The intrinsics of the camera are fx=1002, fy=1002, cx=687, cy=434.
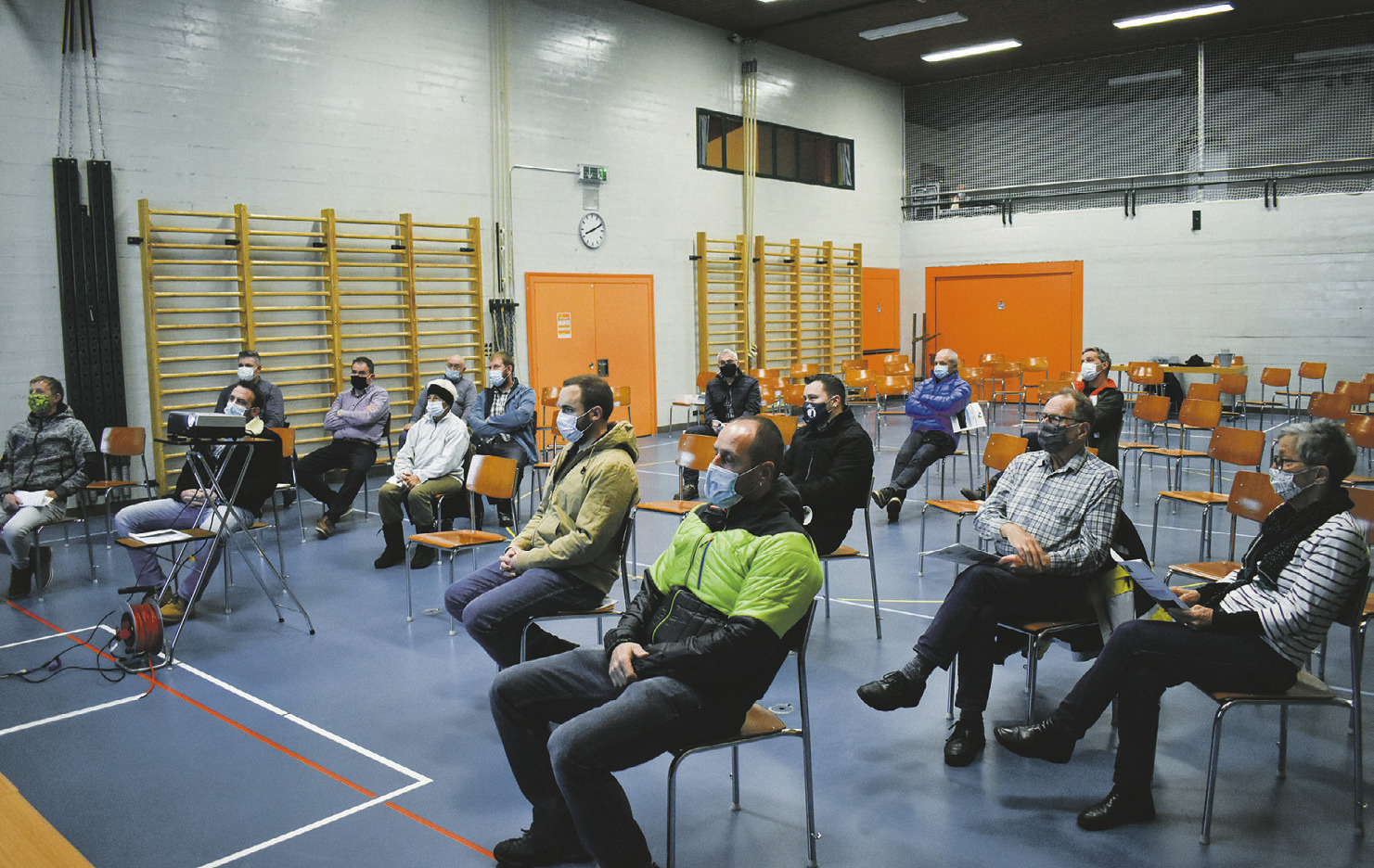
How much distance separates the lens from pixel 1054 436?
364cm

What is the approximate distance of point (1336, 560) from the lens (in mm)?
2748

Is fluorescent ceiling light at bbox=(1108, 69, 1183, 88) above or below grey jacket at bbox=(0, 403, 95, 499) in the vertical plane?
above

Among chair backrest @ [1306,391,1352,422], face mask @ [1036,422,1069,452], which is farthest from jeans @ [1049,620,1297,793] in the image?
chair backrest @ [1306,391,1352,422]

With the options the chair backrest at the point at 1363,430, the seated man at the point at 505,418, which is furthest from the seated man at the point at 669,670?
the chair backrest at the point at 1363,430

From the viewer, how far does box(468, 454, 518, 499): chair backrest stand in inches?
198

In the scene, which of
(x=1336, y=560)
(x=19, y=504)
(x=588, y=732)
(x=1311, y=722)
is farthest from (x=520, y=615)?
(x=19, y=504)

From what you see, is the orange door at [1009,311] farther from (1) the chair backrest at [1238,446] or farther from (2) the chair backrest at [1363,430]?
(1) the chair backrest at [1238,446]

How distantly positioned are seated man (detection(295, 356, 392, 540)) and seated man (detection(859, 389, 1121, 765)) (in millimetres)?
4967

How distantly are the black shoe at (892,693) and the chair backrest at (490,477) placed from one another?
2305mm

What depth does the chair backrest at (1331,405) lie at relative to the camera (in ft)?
26.5

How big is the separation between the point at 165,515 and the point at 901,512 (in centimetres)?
491

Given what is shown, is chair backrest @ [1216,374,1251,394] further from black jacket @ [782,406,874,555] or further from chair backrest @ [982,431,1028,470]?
black jacket @ [782,406,874,555]

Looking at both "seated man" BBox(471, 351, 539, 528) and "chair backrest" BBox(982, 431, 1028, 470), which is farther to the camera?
"seated man" BBox(471, 351, 539, 528)

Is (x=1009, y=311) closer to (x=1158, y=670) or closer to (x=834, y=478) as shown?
(x=834, y=478)
